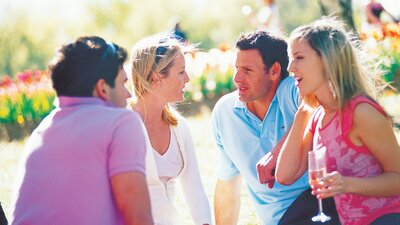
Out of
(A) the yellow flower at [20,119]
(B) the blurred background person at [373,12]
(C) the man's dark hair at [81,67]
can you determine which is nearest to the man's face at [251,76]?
(C) the man's dark hair at [81,67]

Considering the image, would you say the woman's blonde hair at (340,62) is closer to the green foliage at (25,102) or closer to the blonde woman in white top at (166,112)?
the blonde woman in white top at (166,112)

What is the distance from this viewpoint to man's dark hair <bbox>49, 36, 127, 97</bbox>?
3.12m

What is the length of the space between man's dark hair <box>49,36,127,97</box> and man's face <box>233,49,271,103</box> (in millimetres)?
1606

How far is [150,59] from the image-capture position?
178 inches

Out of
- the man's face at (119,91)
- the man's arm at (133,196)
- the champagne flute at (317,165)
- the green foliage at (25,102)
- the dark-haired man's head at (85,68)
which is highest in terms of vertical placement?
the dark-haired man's head at (85,68)

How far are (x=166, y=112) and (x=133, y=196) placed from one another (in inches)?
65.6

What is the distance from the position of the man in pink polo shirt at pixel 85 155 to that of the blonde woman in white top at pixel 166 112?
1332 millimetres

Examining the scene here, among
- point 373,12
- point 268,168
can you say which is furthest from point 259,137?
point 373,12

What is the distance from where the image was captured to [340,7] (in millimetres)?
12266

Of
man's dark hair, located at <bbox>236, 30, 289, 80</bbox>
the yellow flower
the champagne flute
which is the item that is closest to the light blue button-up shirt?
man's dark hair, located at <bbox>236, 30, 289, 80</bbox>

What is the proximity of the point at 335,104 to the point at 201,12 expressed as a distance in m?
36.6

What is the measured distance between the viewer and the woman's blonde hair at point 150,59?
14.9 feet

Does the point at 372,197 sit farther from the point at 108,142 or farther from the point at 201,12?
the point at 201,12

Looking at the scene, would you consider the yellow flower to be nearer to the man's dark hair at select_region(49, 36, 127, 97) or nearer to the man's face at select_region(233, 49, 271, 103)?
the man's face at select_region(233, 49, 271, 103)
